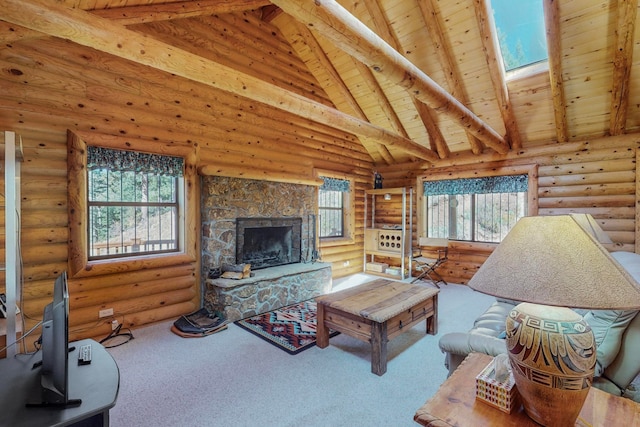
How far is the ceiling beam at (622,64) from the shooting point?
2.96 m

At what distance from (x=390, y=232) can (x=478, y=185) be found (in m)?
1.88

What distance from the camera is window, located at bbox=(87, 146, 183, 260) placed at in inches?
128

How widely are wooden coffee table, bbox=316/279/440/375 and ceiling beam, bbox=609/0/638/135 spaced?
11.1ft

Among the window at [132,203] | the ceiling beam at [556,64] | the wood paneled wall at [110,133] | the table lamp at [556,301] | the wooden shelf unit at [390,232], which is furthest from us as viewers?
the wooden shelf unit at [390,232]

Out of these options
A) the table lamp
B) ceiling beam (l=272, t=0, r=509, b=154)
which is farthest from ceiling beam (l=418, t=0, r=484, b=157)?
the table lamp

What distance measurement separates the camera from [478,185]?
5.50 m

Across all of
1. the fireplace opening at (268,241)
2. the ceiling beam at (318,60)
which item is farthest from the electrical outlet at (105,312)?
the ceiling beam at (318,60)

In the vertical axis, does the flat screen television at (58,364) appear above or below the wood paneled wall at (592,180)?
below

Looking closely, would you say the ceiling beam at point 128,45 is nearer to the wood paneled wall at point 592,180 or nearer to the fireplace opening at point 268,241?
the fireplace opening at point 268,241

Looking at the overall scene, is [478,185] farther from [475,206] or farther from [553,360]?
[553,360]

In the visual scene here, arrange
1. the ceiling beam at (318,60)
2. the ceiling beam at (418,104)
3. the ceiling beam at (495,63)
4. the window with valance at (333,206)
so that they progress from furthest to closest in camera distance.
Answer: the window with valance at (333,206), the ceiling beam at (318,60), the ceiling beam at (418,104), the ceiling beam at (495,63)

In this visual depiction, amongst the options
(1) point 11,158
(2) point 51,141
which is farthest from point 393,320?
(2) point 51,141

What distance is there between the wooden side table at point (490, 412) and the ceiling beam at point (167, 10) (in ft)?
11.4

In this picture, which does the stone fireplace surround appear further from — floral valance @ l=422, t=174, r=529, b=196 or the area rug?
floral valance @ l=422, t=174, r=529, b=196
